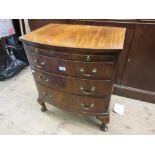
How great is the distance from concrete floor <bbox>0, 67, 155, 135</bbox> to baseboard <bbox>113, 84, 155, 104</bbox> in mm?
47

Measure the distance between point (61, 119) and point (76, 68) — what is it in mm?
737

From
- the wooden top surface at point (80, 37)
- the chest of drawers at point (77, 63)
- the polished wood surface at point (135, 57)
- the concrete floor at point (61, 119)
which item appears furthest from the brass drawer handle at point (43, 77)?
the polished wood surface at point (135, 57)

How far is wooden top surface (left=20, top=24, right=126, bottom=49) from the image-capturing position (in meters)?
0.95

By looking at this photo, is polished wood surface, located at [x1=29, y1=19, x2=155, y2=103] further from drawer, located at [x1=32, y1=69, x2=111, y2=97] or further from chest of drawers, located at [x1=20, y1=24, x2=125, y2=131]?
drawer, located at [x1=32, y1=69, x2=111, y2=97]

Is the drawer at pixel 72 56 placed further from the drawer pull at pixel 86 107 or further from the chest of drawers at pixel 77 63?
the drawer pull at pixel 86 107

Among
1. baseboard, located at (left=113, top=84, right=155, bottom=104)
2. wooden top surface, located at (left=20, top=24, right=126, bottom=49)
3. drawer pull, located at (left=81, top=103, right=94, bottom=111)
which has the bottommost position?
baseboard, located at (left=113, top=84, right=155, bottom=104)

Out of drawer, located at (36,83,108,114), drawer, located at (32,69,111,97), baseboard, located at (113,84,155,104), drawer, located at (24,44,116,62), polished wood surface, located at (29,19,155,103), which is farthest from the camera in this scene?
baseboard, located at (113,84,155,104)

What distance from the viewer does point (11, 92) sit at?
6.29 ft

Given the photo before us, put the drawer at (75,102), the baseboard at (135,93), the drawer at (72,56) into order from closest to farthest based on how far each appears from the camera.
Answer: the drawer at (72,56), the drawer at (75,102), the baseboard at (135,93)

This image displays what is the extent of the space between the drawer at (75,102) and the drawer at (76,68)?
0.22m

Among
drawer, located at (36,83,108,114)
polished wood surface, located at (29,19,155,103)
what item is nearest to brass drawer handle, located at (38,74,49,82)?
drawer, located at (36,83,108,114)

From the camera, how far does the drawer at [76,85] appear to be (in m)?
1.07

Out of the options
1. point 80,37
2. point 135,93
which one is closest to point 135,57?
point 135,93
